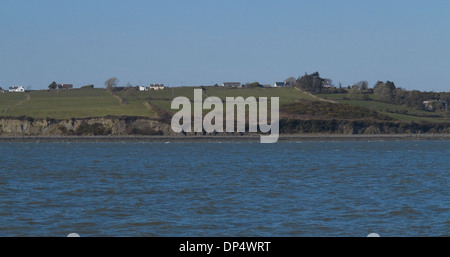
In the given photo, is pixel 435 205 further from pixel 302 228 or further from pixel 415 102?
pixel 415 102

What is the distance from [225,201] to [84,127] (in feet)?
269

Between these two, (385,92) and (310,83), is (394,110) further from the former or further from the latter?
(310,83)

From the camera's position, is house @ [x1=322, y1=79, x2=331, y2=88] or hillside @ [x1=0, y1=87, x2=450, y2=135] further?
A: house @ [x1=322, y1=79, x2=331, y2=88]

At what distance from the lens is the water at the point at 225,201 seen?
62.4ft

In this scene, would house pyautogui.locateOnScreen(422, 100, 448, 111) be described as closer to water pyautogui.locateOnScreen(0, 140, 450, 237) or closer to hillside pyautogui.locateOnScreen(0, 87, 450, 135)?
hillside pyautogui.locateOnScreen(0, 87, 450, 135)

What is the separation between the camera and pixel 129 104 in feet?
383

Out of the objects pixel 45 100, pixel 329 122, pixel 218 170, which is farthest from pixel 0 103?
pixel 218 170

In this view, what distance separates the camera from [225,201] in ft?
82.0

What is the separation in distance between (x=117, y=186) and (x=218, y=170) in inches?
422

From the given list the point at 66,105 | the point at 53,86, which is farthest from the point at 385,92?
the point at 53,86

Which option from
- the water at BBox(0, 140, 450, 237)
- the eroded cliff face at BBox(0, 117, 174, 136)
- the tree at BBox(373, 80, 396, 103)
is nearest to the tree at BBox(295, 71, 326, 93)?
the tree at BBox(373, 80, 396, 103)

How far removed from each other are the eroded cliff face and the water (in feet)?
205

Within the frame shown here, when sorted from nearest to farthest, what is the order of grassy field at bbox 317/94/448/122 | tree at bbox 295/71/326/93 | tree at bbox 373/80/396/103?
grassy field at bbox 317/94/448/122, tree at bbox 373/80/396/103, tree at bbox 295/71/326/93

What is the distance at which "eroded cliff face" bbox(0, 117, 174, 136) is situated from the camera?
104m
